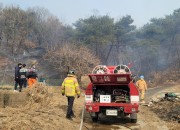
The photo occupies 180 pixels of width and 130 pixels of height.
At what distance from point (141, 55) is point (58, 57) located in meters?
17.1

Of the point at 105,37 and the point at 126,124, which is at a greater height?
the point at 105,37

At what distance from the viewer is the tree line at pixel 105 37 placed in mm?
37469

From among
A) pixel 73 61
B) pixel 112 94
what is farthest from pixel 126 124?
pixel 73 61

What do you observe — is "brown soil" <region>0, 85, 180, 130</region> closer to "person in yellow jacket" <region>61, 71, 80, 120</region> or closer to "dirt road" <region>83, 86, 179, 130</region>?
"dirt road" <region>83, 86, 179, 130</region>

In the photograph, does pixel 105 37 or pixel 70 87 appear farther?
pixel 105 37

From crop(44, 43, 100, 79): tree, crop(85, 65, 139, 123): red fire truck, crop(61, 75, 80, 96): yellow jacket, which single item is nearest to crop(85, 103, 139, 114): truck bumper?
crop(85, 65, 139, 123): red fire truck

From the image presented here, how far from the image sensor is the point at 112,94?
38.7 ft

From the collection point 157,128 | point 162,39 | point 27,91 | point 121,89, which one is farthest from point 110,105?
point 162,39

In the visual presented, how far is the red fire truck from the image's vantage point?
11.1 meters

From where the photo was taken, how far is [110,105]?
36.8 feet

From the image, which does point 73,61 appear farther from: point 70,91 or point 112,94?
point 70,91

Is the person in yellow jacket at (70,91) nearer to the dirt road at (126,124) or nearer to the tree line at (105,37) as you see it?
the dirt road at (126,124)

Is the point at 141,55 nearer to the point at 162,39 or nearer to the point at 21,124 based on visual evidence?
the point at 162,39

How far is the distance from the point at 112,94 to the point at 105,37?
28.8 metres
